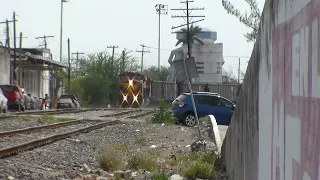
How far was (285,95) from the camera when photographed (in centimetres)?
503

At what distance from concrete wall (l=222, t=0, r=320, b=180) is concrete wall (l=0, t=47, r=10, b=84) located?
52359 mm

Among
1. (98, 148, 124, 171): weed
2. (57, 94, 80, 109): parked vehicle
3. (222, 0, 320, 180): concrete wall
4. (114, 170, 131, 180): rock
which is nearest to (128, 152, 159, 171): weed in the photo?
(98, 148, 124, 171): weed

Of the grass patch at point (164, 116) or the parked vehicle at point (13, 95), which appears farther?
the parked vehicle at point (13, 95)

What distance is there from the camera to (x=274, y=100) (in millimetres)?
5617

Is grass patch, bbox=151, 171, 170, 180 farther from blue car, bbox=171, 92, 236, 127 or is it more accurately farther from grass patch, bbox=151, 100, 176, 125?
grass patch, bbox=151, 100, 176, 125

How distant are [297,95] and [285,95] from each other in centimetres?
50

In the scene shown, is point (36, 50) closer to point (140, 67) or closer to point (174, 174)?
point (140, 67)

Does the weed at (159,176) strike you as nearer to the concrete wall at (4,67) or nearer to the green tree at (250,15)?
the green tree at (250,15)

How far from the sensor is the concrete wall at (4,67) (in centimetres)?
5753

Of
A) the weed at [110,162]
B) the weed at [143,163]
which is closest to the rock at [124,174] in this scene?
the weed at [110,162]

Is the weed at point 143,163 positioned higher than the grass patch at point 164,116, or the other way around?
the grass patch at point 164,116

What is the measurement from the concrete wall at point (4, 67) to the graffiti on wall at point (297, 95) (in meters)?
54.3

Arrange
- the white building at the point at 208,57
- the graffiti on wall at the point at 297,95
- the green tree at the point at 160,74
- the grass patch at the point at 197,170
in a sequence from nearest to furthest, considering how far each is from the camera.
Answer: the graffiti on wall at the point at 297,95
the grass patch at the point at 197,170
the white building at the point at 208,57
the green tree at the point at 160,74

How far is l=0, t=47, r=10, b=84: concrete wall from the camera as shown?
57.5 metres
